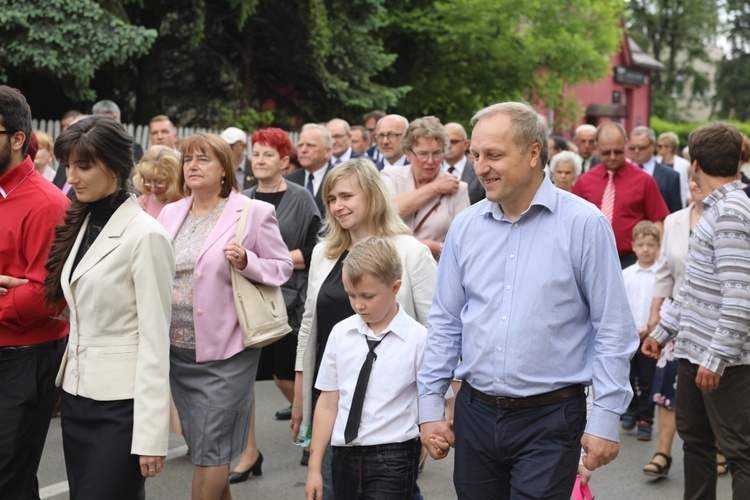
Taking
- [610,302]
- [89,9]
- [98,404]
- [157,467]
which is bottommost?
[157,467]

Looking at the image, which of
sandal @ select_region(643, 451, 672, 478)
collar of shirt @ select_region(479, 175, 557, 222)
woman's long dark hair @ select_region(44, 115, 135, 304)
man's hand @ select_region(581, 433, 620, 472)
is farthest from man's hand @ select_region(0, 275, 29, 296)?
sandal @ select_region(643, 451, 672, 478)

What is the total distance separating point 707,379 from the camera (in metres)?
5.04

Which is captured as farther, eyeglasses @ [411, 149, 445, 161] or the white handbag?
eyeglasses @ [411, 149, 445, 161]

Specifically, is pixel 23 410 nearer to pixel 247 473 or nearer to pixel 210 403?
pixel 210 403

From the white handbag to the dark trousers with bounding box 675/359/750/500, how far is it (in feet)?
7.27

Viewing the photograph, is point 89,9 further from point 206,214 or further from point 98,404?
point 98,404

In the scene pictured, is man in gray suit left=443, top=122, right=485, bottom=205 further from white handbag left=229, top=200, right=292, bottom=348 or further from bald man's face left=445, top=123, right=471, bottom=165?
white handbag left=229, top=200, right=292, bottom=348

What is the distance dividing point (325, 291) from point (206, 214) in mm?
873

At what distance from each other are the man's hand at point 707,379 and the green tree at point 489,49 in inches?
880

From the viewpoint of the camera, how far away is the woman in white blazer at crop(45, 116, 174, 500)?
3.99 metres

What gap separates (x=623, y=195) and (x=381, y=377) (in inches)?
207

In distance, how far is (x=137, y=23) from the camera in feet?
69.6

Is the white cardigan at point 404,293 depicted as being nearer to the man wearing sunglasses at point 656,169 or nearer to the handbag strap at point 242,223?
the handbag strap at point 242,223

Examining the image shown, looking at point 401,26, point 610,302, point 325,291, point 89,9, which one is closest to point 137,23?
point 89,9
